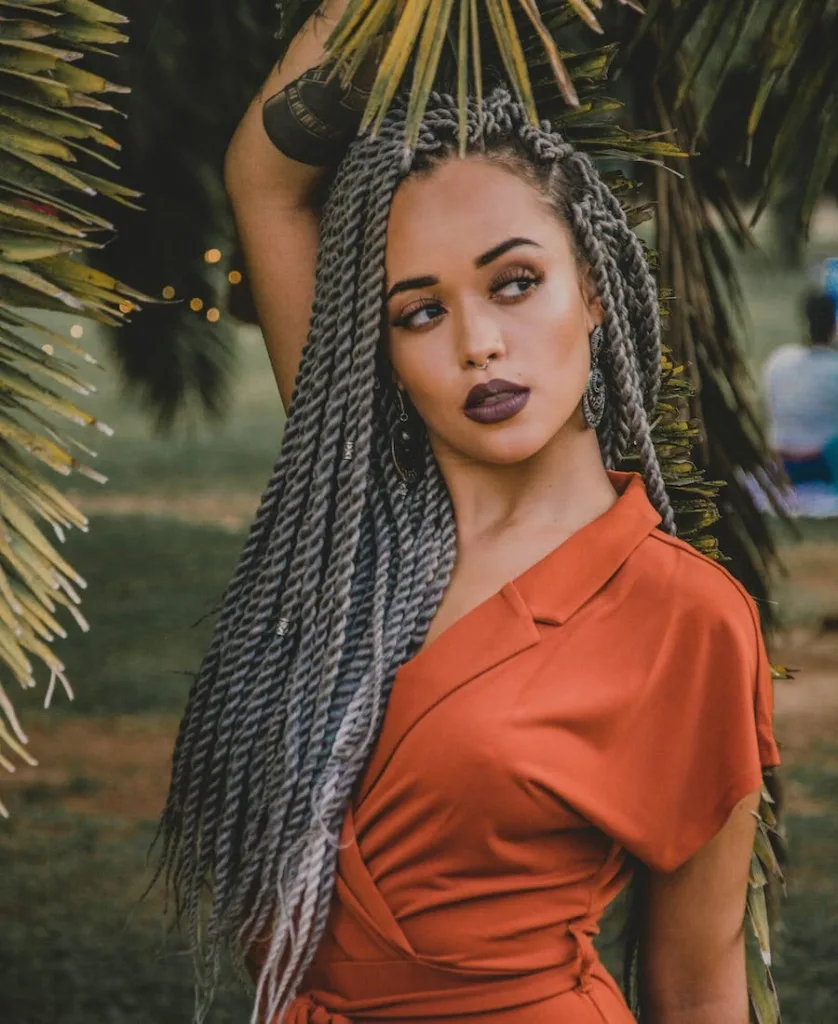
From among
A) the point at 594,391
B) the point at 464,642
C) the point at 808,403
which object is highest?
the point at 594,391

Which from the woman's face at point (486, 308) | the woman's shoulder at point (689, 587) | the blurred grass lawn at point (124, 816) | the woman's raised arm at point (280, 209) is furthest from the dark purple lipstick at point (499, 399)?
the blurred grass lawn at point (124, 816)

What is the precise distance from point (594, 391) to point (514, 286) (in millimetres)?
191

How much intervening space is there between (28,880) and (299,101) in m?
4.27

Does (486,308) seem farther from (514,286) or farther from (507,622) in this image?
(507,622)

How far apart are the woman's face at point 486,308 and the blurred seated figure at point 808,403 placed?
26.3 ft

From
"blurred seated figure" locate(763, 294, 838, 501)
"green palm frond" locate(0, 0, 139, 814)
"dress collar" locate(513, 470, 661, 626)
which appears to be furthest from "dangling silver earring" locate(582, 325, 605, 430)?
"blurred seated figure" locate(763, 294, 838, 501)

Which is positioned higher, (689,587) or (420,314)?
(420,314)

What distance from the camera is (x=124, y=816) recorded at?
6.21 metres

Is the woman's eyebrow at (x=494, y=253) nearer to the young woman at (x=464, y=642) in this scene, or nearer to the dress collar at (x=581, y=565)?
the young woman at (x=464, y=642)

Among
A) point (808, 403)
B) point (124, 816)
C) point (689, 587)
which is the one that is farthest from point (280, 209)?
point (808, 403)

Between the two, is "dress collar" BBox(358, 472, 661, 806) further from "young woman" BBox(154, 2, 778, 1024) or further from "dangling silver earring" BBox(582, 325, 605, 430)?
"dangling silver earring" BBox(582, 325, 605, 430)

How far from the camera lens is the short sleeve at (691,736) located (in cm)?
180

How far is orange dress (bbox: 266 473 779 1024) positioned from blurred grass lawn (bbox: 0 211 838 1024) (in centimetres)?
38

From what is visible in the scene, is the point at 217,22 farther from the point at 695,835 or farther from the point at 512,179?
the point at 695,835
